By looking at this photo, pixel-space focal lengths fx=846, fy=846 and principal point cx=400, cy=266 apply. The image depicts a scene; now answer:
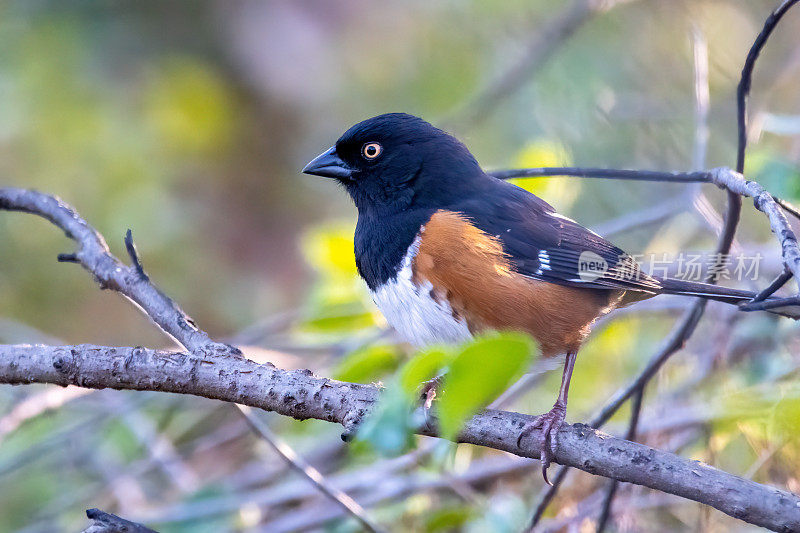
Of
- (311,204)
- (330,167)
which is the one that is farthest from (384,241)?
(311,204)

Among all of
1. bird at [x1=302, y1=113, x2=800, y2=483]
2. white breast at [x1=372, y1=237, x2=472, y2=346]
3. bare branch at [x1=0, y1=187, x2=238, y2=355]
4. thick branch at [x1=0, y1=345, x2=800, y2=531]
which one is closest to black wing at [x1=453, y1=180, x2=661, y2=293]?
bird at [x1=302, y1=113, x2=800, y2=483]

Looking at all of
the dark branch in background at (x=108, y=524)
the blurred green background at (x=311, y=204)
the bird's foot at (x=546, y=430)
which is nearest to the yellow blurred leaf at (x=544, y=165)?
the blurred green background at (x=311, y=204)

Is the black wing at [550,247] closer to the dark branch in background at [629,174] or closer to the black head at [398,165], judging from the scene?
the black head at [398,165]

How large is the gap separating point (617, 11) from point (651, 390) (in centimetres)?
204

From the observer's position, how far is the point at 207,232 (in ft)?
17.5

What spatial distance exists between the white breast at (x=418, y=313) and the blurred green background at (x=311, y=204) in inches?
3.8

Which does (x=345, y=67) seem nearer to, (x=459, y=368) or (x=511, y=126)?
(x=511, y=126)

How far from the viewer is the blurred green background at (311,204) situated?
8.76ft

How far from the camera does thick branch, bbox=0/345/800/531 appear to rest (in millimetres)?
1370

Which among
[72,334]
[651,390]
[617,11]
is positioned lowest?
[651,390]

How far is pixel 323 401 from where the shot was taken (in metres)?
1.63

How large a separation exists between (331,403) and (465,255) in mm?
640

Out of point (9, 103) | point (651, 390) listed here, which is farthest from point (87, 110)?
point (651, 390)

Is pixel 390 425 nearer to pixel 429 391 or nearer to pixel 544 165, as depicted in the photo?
pixel 429 391
